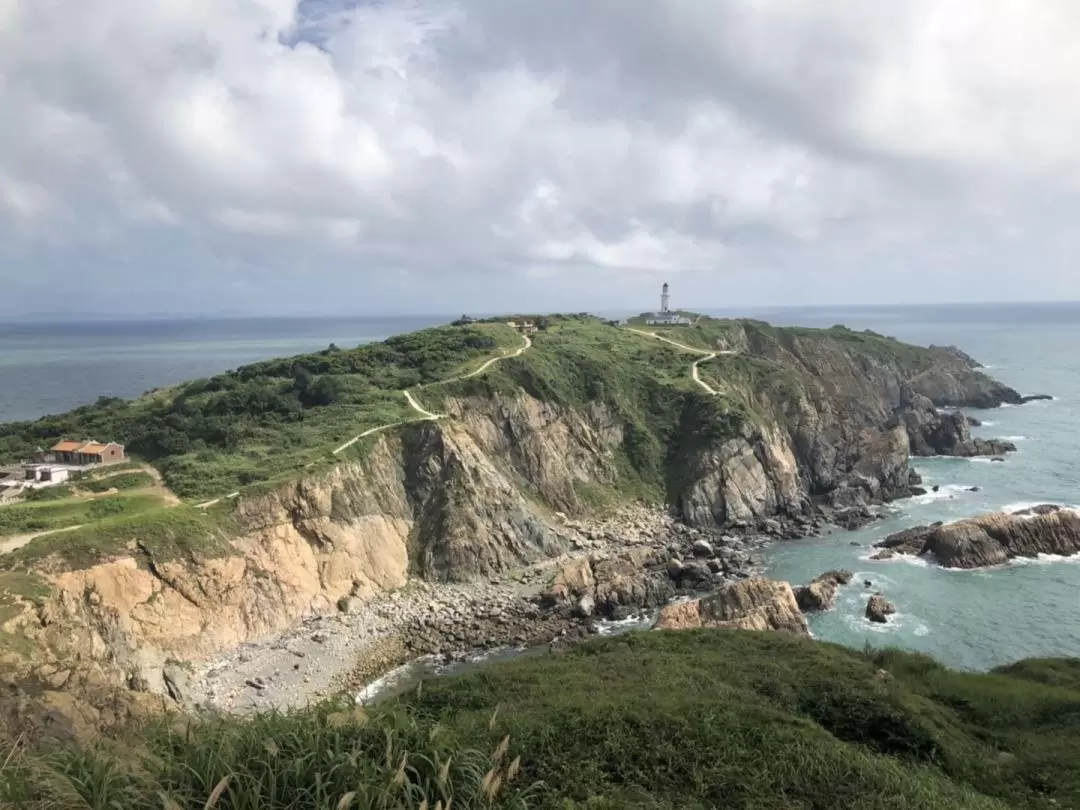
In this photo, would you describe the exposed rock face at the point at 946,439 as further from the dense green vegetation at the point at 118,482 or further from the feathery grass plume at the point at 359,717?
the feathery grass plume at the point at 359,717

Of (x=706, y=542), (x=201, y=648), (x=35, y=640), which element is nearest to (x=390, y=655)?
(x=201, y=648)

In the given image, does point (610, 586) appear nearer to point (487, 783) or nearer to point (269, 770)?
point (487, 783)

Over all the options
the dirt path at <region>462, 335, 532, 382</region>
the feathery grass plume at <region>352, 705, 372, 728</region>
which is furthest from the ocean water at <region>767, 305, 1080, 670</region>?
the feathery grass plume at <region>352, 705, 372, 728</region>

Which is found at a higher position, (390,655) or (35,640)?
(35,640)

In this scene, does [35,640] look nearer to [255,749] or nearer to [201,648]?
[201,648]

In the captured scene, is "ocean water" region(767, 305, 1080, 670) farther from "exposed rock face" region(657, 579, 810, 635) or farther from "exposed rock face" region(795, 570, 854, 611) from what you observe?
"exposed rock face" region(657, 579, 810, 635)

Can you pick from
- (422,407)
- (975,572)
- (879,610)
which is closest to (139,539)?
(422,407)
